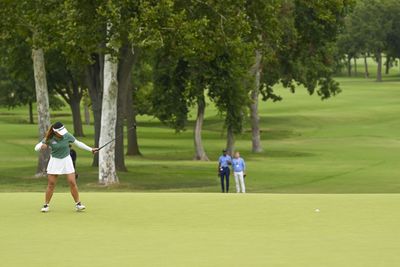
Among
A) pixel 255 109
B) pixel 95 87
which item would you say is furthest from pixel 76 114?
pixel 95 87

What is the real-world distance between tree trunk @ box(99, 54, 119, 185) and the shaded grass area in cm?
69

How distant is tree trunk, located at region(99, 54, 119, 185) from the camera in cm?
3831

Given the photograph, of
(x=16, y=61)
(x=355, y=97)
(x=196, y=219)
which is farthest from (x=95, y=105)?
(x=355, y=97)

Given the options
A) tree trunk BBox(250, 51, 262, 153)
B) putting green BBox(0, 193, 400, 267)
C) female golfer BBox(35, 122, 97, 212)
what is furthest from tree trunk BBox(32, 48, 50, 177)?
female golfer BBox(35, 122, 97, 212)

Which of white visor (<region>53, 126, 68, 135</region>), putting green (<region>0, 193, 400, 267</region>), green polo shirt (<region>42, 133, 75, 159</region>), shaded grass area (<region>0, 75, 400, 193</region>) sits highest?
white visor (<region>53, 126, 68, 135</region>)

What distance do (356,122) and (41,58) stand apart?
55749 millimetres

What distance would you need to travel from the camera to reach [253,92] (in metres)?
65.5

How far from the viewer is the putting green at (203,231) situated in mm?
14031

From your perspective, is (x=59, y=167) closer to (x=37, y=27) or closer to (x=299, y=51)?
(x=37, y=27)

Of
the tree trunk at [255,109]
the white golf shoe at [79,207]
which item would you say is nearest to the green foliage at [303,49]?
the tree trunk at [255,109]

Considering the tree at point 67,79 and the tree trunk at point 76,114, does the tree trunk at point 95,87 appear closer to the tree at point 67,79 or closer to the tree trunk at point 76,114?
the tree at point 67,79

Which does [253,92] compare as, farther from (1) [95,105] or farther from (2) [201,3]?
(2) [201,3]

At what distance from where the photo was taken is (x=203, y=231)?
1694 cm

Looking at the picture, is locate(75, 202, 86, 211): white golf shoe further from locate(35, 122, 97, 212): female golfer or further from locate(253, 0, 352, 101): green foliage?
locate(253, 0, 352, 101): green foliage
